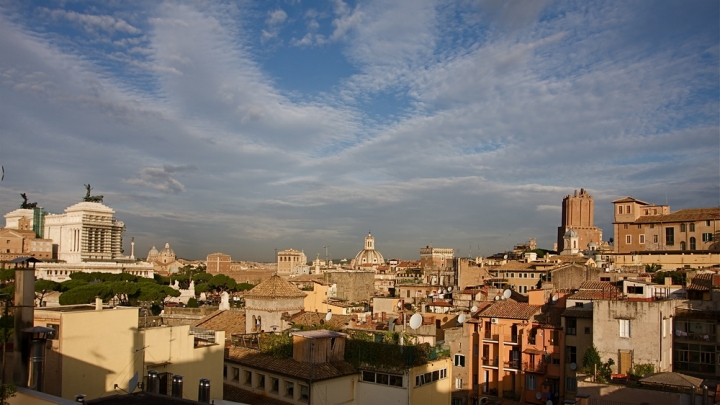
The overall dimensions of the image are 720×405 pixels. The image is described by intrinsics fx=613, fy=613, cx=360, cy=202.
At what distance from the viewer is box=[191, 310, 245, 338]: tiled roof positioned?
29922 mm

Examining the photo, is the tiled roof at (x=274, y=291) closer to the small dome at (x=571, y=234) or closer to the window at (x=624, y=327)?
the window at (x=624, y=327)

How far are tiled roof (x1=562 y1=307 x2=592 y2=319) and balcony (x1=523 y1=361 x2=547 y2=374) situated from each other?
8.44 ft

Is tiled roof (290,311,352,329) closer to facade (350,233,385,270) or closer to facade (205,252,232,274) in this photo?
facade (205,252,232,274)

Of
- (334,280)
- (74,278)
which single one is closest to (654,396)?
(334,280)

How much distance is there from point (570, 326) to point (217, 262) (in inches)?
A: 4244

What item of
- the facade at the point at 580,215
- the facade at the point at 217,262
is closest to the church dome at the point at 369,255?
the facade at the point at 217,262

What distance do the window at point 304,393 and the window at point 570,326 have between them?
14048 mm

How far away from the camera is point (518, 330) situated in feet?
96.0

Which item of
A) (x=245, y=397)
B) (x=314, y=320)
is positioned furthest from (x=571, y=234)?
(x=245, y=397)

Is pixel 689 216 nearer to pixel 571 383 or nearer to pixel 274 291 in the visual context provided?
pixel 571 383

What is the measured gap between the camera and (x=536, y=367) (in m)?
28.3

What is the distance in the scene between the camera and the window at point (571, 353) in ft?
88.7

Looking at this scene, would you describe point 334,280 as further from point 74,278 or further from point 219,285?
point 74,278

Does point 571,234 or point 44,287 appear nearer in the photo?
point 44,287
